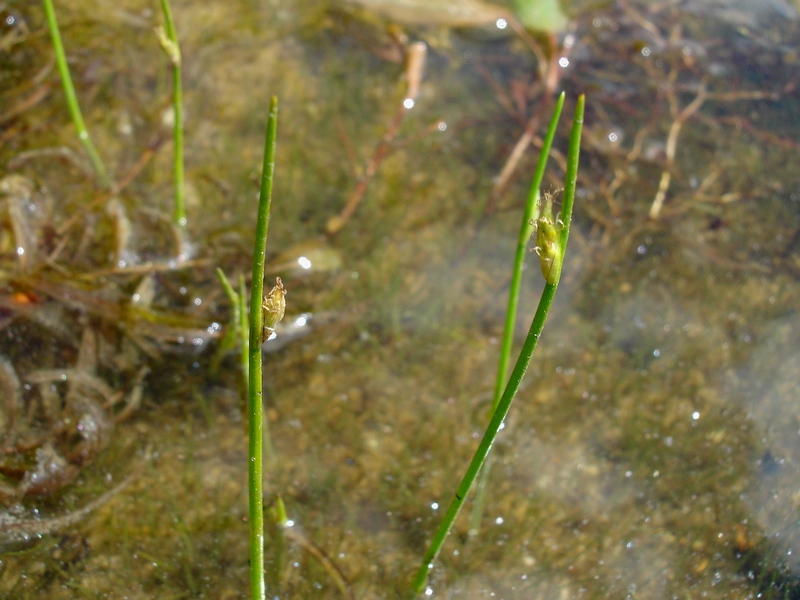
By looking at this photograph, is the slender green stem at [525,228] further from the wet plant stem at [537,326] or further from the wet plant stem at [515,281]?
the wet plant stem at [537,326]

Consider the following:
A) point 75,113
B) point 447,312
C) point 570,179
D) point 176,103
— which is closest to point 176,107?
point 176,103

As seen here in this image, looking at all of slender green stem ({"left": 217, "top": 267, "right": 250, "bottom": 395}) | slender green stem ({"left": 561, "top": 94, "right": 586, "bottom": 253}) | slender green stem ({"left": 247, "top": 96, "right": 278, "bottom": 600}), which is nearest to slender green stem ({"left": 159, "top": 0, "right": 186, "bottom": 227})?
slender green stem ({"left": 217, "top": 267, "right": 250, "bottom": 395})

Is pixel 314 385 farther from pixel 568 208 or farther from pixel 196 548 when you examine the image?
pixel 568 208

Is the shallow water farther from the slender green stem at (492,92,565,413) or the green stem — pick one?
the slender green stem at (492,92,565,413)

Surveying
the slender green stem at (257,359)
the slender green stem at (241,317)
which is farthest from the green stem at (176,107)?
the slender green stem at (257,359)

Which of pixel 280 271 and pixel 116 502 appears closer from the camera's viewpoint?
pixel 116 502

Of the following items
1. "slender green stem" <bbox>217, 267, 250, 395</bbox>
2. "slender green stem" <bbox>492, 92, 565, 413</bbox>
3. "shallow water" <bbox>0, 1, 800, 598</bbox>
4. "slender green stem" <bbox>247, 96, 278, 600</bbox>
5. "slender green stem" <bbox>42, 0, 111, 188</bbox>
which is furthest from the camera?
"slender green stem" <bbox>42, 0, 111, 188</bbox>

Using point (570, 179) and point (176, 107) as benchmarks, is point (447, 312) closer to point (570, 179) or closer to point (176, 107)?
point (176, 107)

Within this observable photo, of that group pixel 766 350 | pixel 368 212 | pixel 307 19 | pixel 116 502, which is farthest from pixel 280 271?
pixel 766 350
